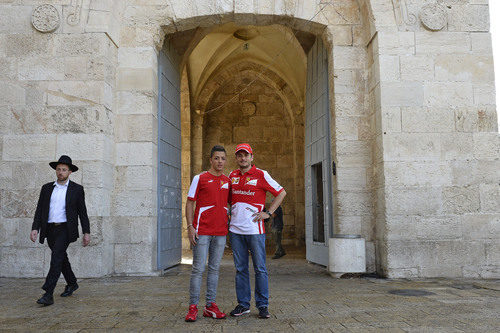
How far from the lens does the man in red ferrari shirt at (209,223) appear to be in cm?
371

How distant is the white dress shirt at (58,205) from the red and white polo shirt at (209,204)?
5.49 feet

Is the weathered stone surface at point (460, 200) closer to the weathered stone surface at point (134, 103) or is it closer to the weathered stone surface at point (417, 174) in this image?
the weathered stone surface at point (417, 174)

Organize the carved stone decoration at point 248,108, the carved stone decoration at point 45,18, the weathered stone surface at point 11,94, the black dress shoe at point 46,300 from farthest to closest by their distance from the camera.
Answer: the carved stone decoration at point 248,108
the carved stone decoration at point 45,18
the weathered stone surface at point 11,94
the black dress shoe at point 46,300

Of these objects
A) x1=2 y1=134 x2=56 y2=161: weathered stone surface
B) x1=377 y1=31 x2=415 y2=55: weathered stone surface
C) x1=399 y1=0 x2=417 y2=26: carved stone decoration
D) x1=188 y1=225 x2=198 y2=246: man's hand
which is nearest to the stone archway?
x1=377 y1=31 x2=415 y2=55: weathered stone surface

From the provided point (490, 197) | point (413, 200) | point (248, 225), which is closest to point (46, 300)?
point (248, 225)

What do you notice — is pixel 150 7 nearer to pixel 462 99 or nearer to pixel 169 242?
pixel 169 242

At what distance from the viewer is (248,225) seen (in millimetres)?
3764

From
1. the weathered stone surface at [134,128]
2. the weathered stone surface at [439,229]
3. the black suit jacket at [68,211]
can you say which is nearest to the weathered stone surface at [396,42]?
the weathered stone surface at [439,229]

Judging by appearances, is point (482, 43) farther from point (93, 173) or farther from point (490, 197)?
point (93, 173)

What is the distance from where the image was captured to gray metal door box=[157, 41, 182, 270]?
7027mm

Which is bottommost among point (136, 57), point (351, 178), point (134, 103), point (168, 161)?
point (351, 178)

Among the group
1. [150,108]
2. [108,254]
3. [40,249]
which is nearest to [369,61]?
[150,108]

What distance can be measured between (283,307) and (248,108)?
11293 millimetres

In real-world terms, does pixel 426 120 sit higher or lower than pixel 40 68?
lower
